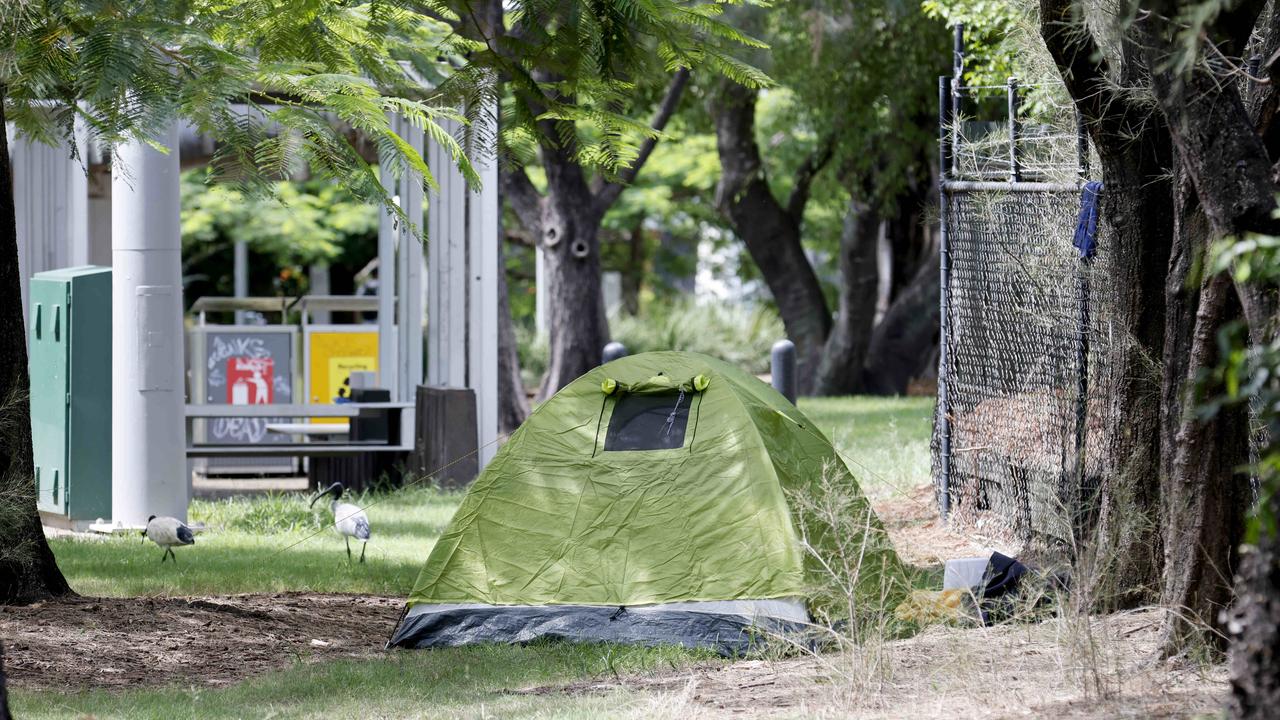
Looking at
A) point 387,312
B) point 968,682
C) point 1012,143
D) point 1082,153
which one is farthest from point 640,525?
point 387,312

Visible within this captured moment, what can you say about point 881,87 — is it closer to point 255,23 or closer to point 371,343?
point 371,343

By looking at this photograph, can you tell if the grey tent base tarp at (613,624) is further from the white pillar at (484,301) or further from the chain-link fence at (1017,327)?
the white pillar at (484,301)

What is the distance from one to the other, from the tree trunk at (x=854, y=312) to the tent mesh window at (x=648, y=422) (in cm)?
1608

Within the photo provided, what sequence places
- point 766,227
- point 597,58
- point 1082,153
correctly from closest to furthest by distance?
point 597,58
point 1082,153
point 766,227

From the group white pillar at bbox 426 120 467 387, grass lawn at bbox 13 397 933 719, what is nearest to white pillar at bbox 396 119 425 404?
white pillar at bbox 426 120 467 387

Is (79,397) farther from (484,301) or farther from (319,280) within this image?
(319,280)

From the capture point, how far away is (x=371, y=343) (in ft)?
54.6

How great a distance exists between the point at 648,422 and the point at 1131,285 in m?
2.48

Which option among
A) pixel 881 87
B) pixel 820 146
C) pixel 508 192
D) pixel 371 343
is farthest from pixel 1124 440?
pixel 820 146

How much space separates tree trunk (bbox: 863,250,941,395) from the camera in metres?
23.0

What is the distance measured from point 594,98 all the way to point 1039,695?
3562 millimetres

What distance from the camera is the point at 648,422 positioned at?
7539 millimetres

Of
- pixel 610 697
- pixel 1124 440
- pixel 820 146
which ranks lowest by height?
pixel 610 697

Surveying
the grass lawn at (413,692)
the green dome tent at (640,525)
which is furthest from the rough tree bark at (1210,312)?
the grass lawn at (413,692)
